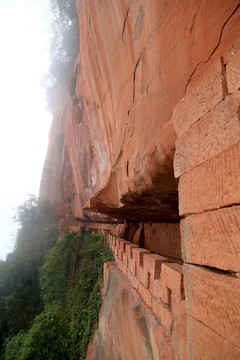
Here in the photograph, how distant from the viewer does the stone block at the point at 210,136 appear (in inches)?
43.9

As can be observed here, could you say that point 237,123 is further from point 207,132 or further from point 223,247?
point 223,247

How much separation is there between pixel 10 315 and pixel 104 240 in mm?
7019

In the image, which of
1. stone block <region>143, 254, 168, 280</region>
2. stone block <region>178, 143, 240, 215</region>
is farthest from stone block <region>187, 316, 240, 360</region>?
stone block <region>143, 254, 168, 280</region>

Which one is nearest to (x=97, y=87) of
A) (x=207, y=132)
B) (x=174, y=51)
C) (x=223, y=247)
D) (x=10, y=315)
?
(x=174, y=51)

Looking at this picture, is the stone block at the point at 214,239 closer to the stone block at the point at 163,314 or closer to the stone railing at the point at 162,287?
the stone railing at the point at 162,287

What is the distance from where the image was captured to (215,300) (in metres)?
1.20

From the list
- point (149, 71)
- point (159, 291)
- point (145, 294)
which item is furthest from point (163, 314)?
point (149, 71)

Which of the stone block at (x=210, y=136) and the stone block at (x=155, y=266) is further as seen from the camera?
the stone block at (x=155, y=266)

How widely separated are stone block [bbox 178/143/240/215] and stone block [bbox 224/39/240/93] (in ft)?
1.17

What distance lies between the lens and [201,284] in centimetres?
135

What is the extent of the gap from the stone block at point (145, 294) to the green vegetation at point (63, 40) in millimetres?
14220

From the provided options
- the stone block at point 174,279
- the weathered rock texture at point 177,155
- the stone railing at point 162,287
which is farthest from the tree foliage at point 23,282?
the stone block at point 174,279

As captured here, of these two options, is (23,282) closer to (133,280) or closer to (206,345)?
(133,280)

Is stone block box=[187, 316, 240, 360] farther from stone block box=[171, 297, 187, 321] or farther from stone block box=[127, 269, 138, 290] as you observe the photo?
stone block box=[127, 269, 138, 290]
